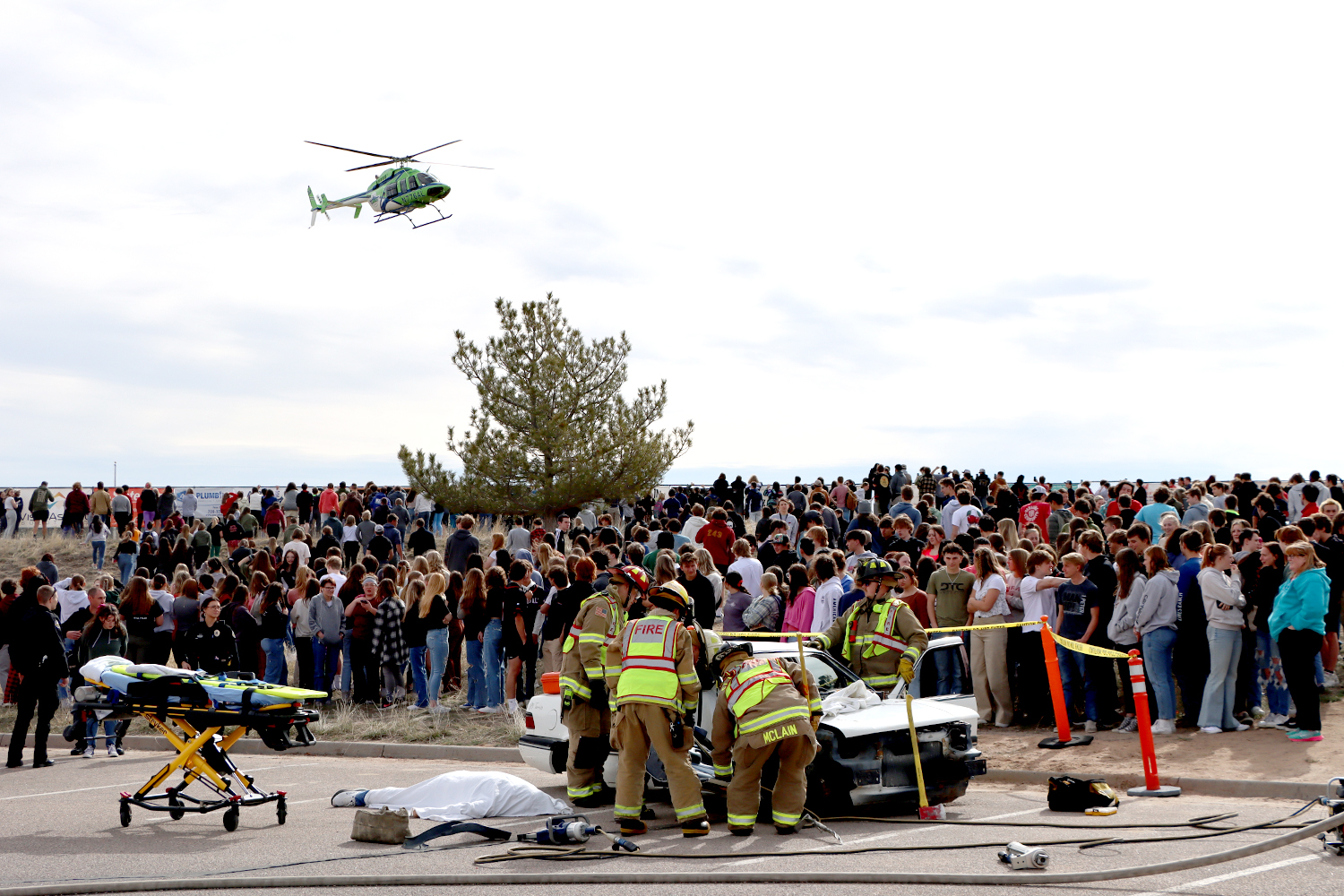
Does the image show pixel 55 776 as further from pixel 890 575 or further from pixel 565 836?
pixel 890 575

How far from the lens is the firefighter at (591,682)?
9508 millimetres

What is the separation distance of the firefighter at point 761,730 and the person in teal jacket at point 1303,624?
4.85 m

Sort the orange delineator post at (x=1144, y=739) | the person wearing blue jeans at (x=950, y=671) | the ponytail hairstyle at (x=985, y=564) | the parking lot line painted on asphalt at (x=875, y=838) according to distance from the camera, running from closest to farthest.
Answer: the parking lot line painted on asphalt at (x=875, y=838) → the orange delineator post at (x=1144, y=739) → the ponytail hairstyle at (x=985, y=564) → the person wearing blue jeans at (x=950, y=671)

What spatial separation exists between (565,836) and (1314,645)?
6830mm

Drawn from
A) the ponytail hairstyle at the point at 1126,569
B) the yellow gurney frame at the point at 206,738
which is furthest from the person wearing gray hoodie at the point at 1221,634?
the yellow gurney frame at the point at 206,738

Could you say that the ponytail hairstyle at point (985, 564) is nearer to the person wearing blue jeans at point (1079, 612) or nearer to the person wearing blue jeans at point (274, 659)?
the person wearing blue jeans at point (1079, 612)

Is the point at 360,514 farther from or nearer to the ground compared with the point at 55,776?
farther from the ground

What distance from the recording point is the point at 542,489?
112 feet

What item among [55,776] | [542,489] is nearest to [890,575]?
[55,776]

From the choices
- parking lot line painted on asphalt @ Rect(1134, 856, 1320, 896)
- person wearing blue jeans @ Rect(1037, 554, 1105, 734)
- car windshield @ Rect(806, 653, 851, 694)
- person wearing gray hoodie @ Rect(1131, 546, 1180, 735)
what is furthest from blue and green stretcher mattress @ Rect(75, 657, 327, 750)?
person wearing gray hoodie @ Rect(1131, 546, 1180, 735)

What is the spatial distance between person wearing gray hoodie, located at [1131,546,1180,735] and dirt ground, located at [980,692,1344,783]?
0.95 feet

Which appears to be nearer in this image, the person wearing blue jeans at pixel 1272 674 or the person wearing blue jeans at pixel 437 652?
the person wearing blue jeans at pixel 1272 674

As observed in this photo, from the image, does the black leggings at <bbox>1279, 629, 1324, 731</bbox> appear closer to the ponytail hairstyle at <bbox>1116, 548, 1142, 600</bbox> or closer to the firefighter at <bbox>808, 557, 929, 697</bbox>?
the ponytail hairstyle at <bbox>1116, 548, 1142, 600</bbox>

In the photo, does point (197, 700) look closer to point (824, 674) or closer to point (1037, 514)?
point (824, 674)
